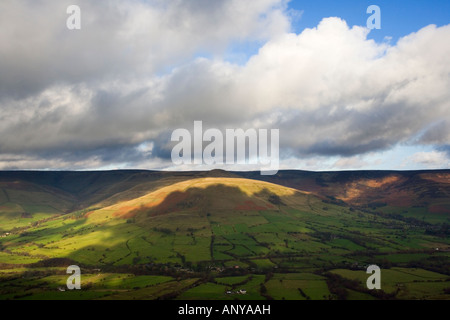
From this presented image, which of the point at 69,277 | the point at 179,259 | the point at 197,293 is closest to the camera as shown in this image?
the point at 197,293

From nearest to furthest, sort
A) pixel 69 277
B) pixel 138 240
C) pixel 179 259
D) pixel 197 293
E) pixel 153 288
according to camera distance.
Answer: pixel 197 293, pixel 153 288, pixel 69 277, pixel 179 259, pixel 138 240

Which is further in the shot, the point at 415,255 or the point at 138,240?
the point at 138,240

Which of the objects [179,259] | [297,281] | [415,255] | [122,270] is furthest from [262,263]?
[415,255]

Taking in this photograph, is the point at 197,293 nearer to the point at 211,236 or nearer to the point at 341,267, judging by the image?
the point at 341,267

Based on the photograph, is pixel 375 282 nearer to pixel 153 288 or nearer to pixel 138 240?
pixel 153 288
